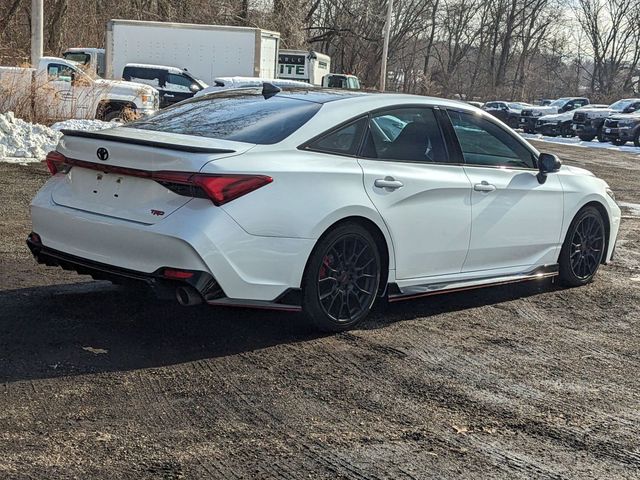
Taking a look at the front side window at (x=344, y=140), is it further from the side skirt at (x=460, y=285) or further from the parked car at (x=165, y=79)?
the parked car at (x=165, y=79)

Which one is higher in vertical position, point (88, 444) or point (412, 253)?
point (412, 253)

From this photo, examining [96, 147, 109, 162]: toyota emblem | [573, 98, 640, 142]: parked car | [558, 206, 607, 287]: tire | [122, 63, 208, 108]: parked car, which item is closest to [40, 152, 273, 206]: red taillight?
[96, 147, 109, 162]: toyota emblem

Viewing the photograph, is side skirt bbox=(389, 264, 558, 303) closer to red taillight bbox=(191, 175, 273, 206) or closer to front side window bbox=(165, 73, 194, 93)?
red taillight bbox=(191, 175, 273, 206)

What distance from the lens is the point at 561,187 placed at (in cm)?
693

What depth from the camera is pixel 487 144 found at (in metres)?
6.55

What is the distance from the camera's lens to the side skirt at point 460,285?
5.80 meters

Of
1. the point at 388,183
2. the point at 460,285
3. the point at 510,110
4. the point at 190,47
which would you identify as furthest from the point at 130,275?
the point at 510,110

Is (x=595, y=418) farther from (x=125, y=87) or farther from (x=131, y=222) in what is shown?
(x=125, y=87)

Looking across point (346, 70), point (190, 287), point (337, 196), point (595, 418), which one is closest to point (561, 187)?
point (337, 196)

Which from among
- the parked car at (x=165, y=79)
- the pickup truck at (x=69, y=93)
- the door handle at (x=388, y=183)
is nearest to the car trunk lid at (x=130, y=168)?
the door handle at (x=388, y=183)

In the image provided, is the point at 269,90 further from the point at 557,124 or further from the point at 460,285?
the point at 557,124

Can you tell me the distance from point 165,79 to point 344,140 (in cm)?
2498

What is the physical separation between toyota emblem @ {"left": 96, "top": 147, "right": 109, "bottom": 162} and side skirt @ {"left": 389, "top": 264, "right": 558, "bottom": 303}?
1985 millimetres

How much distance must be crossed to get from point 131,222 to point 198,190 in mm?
445
